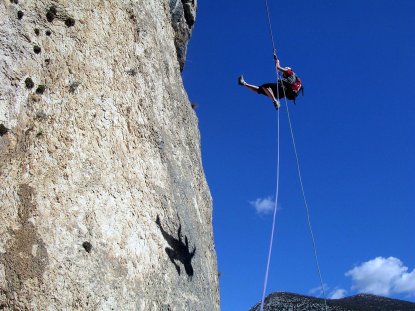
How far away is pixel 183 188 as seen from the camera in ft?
47.6

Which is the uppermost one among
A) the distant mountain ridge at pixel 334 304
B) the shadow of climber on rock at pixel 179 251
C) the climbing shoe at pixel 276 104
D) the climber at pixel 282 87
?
the distant mountain ridge at pixel 334 304

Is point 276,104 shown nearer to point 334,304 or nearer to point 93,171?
point 93,171

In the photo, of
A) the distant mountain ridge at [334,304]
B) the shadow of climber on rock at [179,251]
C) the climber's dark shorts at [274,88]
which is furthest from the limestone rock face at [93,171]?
the distant mountain ridge at [334,304]

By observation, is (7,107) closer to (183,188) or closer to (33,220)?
(33,220)

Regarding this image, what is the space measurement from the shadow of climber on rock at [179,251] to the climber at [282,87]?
604 centimetres

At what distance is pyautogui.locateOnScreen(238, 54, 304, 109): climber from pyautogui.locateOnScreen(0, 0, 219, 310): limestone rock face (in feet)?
10.9

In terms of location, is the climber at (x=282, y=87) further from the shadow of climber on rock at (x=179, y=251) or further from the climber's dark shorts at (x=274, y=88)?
the shadow of climber on rock at (x=179, y=251)

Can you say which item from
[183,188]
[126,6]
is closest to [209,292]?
[183,188]

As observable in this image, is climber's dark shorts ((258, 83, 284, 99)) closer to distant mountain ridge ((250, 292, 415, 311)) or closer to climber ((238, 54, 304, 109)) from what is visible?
climber ((238, 54, 304, 109))

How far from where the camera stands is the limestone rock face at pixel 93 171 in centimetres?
966

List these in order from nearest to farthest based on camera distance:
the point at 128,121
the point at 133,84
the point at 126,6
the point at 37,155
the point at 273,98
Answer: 1. the point at 37,155
2. the point at 128,121
3. the point at 133,84
4. the point at 126,6
5. the point at 273,98

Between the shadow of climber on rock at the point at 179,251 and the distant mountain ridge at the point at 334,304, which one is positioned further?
the distant mountain ridge at the point at 334,304

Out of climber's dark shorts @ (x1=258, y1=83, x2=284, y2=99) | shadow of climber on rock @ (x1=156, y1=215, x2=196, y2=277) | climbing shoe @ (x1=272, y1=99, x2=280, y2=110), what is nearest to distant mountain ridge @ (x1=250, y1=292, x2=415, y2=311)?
climber's dark shorts @ (x1=258, y1=83, x2=284, y2=99)

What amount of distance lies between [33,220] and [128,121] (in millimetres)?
4128
